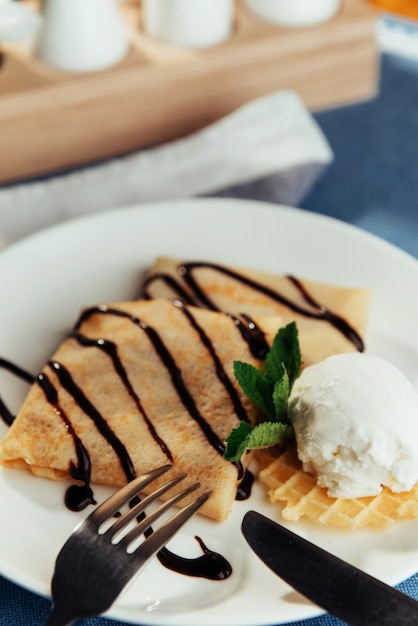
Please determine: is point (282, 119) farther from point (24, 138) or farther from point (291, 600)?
point (291, 600)

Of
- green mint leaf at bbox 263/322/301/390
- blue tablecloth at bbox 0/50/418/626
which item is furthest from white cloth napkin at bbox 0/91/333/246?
green mint leaf at bbox 263/322/301/390

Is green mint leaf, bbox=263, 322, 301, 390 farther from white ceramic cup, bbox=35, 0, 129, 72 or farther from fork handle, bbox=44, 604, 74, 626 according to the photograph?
white ceramic cup, bbox=35, 0, 129, 72

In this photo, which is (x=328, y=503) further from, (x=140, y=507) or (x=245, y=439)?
(x=140, y=507)

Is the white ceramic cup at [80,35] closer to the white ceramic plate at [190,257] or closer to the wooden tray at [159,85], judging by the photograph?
the wooden tray at [159,85]

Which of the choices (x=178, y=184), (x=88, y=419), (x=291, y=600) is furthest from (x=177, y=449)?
(x=178, y=184)

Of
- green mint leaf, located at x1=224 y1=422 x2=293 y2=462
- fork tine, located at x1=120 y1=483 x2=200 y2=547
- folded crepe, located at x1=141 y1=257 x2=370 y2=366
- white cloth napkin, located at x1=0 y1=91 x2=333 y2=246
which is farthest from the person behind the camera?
white cloth napkin, located at x1=0 y1=91 x2=333 y2=246

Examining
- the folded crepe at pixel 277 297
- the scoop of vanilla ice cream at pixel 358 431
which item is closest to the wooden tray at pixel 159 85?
the folded crepe at pixel 277 297
